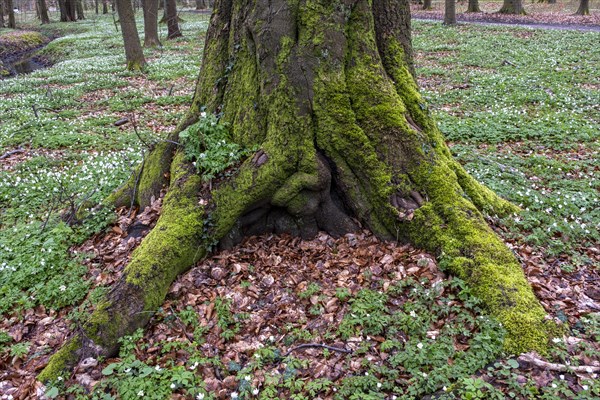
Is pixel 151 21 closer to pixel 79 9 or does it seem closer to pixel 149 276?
pixel 149 276

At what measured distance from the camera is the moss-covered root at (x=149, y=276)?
4184 millimetres

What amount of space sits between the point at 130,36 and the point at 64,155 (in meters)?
11.6

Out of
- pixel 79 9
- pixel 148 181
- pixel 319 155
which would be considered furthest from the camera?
pixel 79 9

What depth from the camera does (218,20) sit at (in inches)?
222

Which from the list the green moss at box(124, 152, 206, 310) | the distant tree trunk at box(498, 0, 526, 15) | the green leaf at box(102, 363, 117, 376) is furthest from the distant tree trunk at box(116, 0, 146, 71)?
the distant tree trunk at box(498, 0, 526, 15)

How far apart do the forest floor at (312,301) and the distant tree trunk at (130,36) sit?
1161cm

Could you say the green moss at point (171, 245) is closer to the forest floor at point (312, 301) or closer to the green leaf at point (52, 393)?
the forest floor at point (312, 301)

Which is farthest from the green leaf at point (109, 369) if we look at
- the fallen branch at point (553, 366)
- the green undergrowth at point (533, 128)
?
the green undergrowth at point (533, 128)

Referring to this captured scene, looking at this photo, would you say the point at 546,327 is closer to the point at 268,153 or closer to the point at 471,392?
the point at 471,392

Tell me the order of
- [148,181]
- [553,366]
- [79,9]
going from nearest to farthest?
1. [553,366]
2. [148,181]
3. [79,9]

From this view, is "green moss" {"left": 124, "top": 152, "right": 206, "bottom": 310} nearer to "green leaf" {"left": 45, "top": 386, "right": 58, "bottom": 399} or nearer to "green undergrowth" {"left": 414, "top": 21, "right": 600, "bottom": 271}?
"green leaf" {"left": 45, "top": 386, "right": 58, "bottom": 399}

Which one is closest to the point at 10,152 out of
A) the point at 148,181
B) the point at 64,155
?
the point at 64,155

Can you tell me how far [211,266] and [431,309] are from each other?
2.58 metres

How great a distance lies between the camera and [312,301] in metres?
4.63
